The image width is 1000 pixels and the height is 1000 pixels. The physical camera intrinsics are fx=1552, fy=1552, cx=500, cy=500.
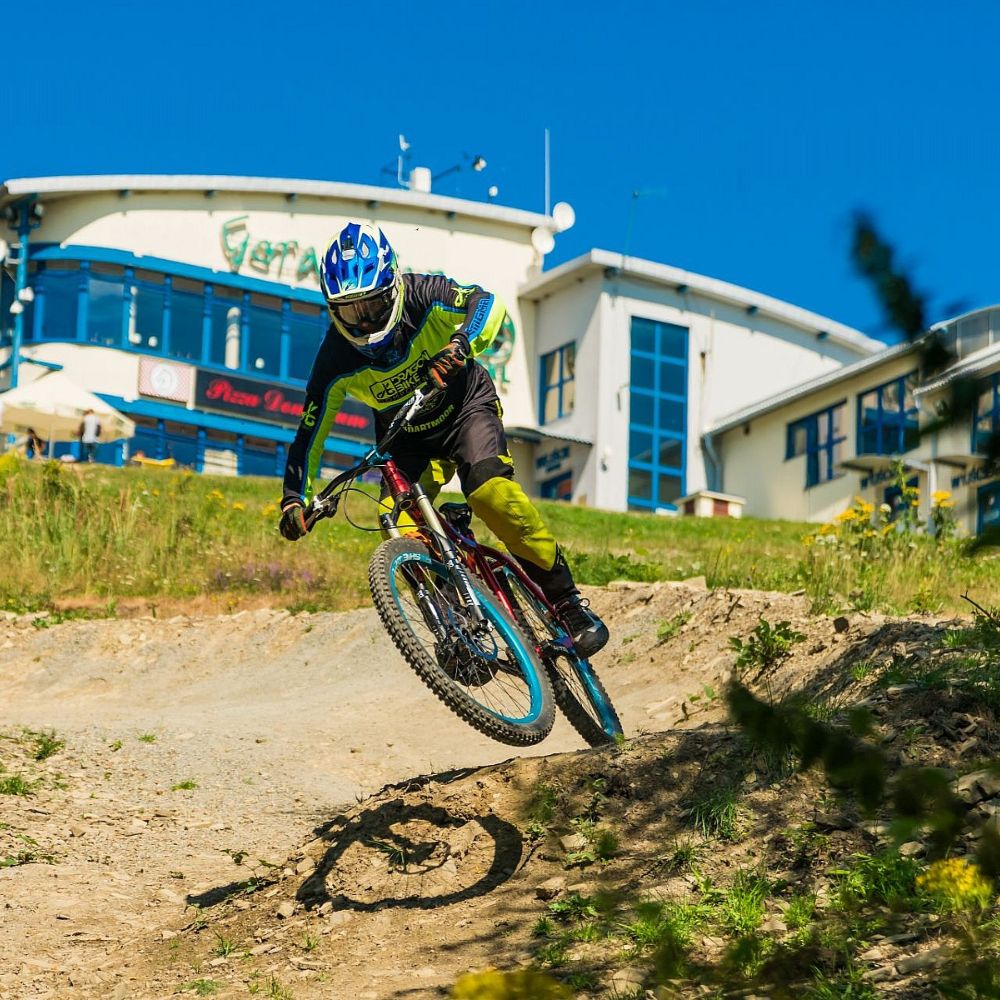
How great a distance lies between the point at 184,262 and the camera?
4659cm

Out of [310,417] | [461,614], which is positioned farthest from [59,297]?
[461,614]

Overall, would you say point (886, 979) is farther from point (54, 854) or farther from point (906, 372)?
point (54, 854)

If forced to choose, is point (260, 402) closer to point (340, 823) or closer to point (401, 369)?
point (401, 369)

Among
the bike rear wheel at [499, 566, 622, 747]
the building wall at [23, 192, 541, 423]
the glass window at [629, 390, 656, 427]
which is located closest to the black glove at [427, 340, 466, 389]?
the bike rear wheel at [499, 566, 622, 747]

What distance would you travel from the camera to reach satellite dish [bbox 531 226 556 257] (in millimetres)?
49938

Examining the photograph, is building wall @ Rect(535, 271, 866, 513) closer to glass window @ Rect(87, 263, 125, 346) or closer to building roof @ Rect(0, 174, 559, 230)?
building roof @ Rect(0, 174, 559, 230)

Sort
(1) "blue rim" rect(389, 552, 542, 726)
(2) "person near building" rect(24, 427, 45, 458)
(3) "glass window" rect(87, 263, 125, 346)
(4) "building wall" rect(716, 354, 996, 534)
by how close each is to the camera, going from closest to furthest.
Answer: (1) "blue rim" rect(389, 552, 542, 726)
(2) "person near building" rect(24, 427, 45, 458)
(4) "building wall" rect(716, 354, 996, 534)
(3) "glass window" rect(87, 263, 125, 346)

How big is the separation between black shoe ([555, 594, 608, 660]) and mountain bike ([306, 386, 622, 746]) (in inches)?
1.8

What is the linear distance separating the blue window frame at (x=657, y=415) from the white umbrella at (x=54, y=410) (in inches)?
748

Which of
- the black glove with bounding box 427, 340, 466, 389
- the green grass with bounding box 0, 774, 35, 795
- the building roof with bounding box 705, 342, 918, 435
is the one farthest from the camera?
the building roof with bounding box 705, 342, 918, 435

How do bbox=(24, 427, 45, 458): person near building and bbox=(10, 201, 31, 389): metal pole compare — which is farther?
bbox=(10, 201, 31, 389): metal pole

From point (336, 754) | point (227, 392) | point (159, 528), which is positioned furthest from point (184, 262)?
point (336, 754)

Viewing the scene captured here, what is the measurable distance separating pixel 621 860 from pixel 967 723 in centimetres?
158

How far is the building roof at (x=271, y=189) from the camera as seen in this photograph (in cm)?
4497
